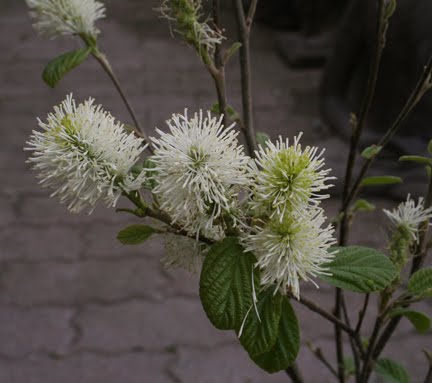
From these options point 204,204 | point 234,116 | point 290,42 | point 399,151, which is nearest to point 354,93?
point 399,151

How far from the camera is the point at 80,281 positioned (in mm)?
1504

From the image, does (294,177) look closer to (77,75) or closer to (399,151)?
(399,151)

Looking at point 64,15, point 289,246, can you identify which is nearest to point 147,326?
point 64,15

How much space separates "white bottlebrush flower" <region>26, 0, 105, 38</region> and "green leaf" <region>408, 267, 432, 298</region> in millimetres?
326

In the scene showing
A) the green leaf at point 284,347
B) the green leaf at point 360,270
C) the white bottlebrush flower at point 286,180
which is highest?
the white bottlebrush flower at point 286,180

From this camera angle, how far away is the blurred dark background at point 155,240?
4.29 feet

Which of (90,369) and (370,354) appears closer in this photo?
(370,354)

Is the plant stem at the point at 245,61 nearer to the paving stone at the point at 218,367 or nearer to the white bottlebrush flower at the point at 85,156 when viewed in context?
the white bottlebrush flower at the point at 85,156

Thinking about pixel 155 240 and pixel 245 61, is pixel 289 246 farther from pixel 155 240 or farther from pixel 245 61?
pixel 155 240

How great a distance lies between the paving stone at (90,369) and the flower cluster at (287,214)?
97cm

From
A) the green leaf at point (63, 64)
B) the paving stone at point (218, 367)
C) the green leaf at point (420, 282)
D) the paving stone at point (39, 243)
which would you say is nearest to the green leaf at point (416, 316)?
the green leaf at point (420, 282)

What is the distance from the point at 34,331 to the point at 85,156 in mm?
1128

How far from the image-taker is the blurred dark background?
1.31 meters

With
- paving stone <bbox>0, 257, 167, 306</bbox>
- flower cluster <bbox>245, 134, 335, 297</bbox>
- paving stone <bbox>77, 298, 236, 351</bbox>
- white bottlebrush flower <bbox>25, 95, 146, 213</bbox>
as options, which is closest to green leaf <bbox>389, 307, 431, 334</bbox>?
flower cluster <bbox>245, 134, 335, 297</bbox>
